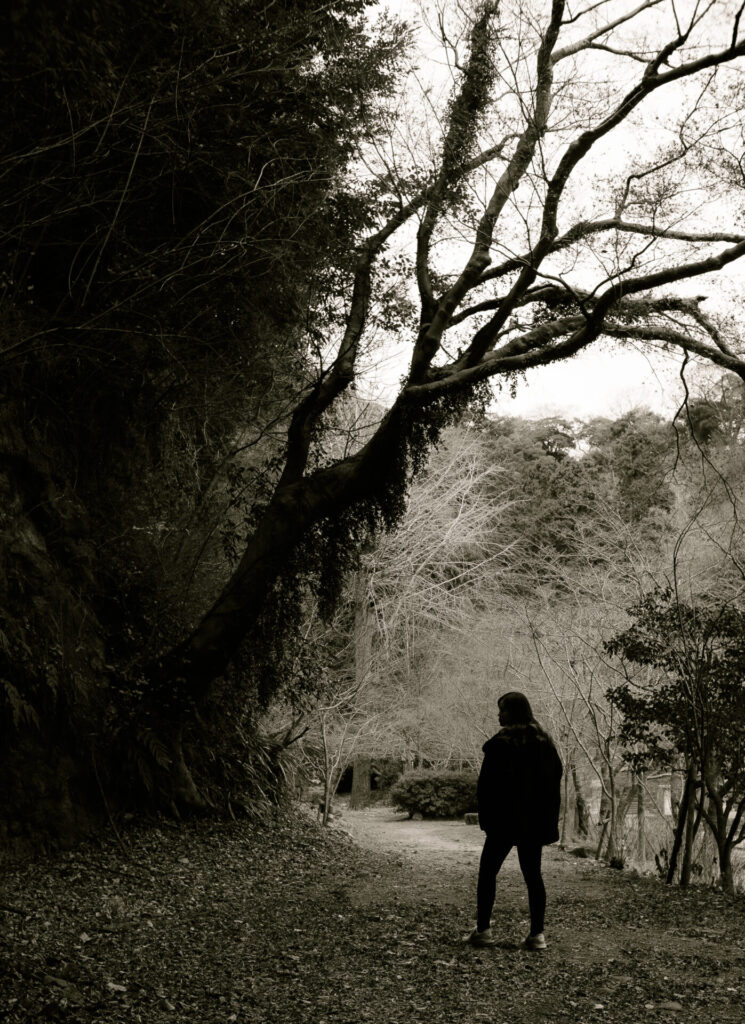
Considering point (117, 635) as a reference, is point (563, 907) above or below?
below

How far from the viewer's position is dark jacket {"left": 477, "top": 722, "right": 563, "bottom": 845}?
209 inches

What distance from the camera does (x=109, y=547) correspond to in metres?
9.45

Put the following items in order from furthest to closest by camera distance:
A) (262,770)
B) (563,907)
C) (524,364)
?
(262,770)
(524,364)
(563,907)

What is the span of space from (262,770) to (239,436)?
4.29 meters

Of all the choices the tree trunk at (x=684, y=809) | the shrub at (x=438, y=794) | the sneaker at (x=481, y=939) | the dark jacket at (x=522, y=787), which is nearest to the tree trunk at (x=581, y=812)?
the shrub at (x=438, y=794)

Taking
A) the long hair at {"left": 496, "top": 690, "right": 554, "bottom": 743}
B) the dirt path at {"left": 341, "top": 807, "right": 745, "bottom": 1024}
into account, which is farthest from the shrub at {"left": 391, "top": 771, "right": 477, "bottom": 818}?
the long hair at {"left": 496, "top": 690, "right": 554, "bottom": 743}

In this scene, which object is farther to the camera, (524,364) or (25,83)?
(524,364)

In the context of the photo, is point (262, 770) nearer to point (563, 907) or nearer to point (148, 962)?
point (563, 907)

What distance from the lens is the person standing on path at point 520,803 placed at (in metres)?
5.31

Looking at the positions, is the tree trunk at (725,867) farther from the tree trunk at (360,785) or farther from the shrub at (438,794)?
the tree trunk at (360,785)

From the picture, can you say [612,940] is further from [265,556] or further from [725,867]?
[265,556]

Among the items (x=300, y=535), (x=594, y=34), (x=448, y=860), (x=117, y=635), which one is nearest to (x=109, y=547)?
(x=117, y=635)

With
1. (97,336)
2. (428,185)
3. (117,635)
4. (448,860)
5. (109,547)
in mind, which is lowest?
(448,860)

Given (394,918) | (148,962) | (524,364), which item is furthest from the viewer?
(524,364)
